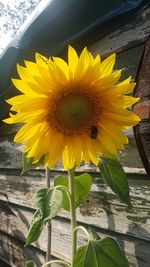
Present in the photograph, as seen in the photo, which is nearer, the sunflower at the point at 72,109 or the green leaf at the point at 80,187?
the sunflower at the point at 72,109

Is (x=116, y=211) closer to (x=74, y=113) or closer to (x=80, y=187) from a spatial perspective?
(x=80, y=187)

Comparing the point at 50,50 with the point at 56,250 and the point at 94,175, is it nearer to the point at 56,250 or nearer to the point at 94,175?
the point at 94,175

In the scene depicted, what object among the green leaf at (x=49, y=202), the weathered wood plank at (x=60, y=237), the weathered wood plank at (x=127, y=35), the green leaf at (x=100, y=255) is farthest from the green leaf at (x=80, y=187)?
the weathered wood plank at (x=127, y=35)

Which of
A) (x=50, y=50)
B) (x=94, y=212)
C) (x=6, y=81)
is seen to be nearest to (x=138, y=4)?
(x=50, y=50)

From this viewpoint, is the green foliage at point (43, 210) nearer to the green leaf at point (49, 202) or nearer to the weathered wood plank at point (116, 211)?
the green leaf at point (49, 202)

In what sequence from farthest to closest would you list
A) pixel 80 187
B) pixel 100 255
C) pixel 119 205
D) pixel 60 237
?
pixel 60 237
pixel 119 205
pixel 80 187
pixel 100 255

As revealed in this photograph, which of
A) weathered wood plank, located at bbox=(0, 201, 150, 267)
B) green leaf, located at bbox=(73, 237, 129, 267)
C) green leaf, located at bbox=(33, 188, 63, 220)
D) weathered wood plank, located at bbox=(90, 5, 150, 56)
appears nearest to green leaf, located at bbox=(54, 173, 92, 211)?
green leaf, located at bbox=(33, 188, 63, 220)

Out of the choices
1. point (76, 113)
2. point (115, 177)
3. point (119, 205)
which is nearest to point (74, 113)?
point (76, 113)

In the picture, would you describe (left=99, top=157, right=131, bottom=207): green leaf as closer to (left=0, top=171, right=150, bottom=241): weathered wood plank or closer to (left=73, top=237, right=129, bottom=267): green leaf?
(left=73, top=237, right=129, bottom=267): green leaf
